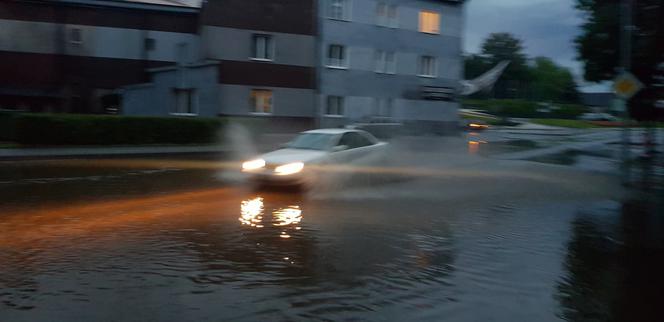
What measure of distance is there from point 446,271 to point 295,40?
2834cm

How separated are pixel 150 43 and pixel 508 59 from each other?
236ft

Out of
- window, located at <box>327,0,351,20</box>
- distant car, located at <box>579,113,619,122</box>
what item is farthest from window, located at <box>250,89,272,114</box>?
distant car, located at <box>579,113,619,122</box>

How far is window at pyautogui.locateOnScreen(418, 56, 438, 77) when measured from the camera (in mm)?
39438

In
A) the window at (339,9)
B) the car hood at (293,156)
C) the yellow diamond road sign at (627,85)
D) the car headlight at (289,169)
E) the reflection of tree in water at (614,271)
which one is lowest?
the reflection of tree in water at (614,271)

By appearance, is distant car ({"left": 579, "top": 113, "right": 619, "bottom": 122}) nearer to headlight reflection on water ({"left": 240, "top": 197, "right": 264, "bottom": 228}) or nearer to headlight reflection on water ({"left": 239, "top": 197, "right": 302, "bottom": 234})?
headlight reflection on water ({"left": 240, "top": 197, "right": 264, "bottom": 228})

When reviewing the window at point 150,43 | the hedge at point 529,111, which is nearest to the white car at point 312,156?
the window at point 150,43

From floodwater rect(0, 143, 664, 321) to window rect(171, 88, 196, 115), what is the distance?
62.0ft

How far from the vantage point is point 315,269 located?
22.2 ft

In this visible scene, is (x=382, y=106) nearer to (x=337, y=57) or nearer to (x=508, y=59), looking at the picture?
(x=337, y=57)

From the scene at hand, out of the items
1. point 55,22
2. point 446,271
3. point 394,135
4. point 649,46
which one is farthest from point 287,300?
point 55,22

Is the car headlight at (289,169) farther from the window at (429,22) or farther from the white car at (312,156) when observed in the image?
the window at (429,22)

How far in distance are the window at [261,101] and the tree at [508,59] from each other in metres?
67.1

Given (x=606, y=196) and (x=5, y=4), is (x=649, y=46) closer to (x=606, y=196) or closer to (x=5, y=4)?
(x=606, y=196)

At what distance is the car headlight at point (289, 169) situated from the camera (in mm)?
12555
